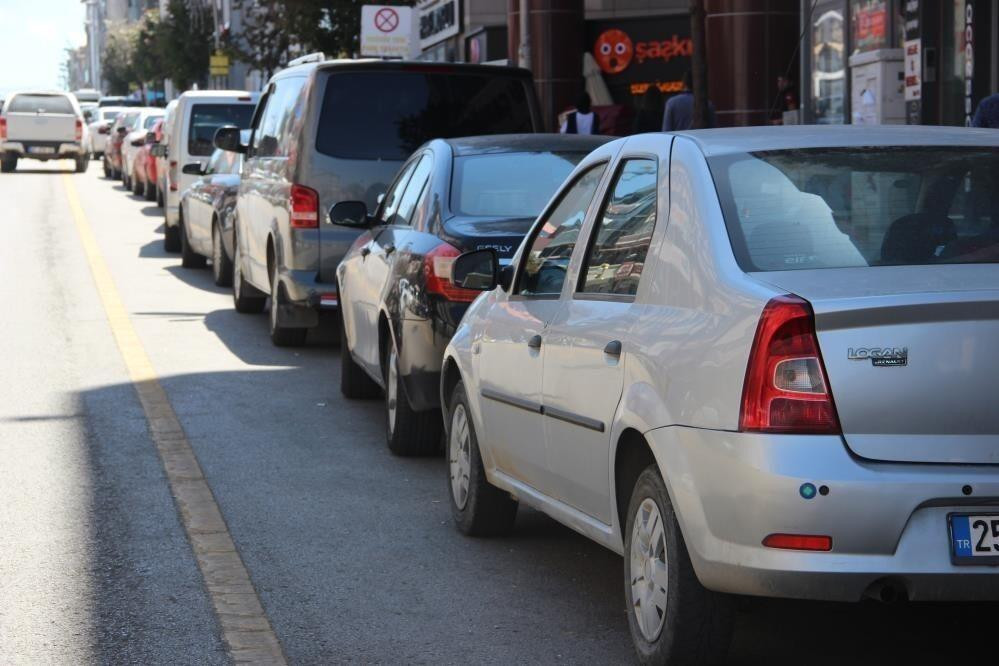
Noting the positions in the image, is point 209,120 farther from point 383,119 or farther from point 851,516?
point 851,516

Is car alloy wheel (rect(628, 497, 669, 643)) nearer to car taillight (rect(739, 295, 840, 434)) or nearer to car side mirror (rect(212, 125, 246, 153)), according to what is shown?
car taillight (rect(739, 295, 840, 434))

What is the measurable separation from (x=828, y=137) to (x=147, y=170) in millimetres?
29156

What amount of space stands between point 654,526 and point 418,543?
2.12 metres

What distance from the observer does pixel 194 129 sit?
22469 millimetres

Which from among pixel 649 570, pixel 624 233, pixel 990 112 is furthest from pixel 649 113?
pixel 649 570

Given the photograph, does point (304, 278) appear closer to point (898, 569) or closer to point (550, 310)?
point (550, 310)

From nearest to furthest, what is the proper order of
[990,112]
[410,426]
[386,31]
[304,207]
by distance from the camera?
[410,426]
[990,112]
[304,207]
[386,31]

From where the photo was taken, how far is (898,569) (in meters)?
4.45

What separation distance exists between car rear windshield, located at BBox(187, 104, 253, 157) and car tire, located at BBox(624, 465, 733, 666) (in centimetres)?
1765

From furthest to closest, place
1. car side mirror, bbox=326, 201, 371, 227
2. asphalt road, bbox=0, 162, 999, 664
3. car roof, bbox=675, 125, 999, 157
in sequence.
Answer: car side mirror, bbox=326, 201, 371, 227, asphalt road, bbox=0, 162, 999, 664, car roof, bbox=675, 125, 999, 157

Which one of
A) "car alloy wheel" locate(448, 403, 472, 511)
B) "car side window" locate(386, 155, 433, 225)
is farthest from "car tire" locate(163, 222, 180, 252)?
"car alloy wheel" locate(448, 403, 472, 511)

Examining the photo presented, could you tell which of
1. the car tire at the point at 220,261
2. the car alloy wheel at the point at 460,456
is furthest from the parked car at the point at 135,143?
the car alloy wheel at the point at 460,456

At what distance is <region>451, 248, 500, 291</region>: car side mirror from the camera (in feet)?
21.9

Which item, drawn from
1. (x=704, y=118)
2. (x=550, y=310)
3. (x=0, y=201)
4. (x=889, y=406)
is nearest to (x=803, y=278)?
(x=889, y=406)
